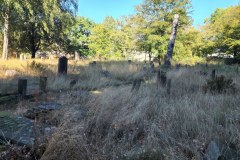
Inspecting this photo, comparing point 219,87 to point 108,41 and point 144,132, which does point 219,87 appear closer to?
point 144,132

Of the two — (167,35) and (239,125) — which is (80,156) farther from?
(167,35)

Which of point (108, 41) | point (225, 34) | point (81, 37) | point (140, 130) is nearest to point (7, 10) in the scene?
point (140, 130)

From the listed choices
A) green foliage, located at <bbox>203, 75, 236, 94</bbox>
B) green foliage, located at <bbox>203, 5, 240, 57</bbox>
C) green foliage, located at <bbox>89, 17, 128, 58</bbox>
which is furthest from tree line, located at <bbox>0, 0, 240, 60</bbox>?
green foliage, located at <bbox>203, 75, 236, 94</bbox>

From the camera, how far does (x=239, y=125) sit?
3.20 m

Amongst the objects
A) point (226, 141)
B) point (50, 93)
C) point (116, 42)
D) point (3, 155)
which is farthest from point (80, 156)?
point (116, 42)

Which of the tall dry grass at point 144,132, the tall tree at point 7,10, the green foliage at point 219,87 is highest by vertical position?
the tall tree at point 7,10

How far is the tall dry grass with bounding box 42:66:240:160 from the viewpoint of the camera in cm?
245

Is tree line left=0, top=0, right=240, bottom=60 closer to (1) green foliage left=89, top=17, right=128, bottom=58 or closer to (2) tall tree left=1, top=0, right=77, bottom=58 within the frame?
(2) tall tree left=1, top=0, right=77, bottom=58

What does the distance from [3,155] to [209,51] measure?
27.8 metres

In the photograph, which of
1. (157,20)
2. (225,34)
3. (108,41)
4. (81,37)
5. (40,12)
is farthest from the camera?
(81,37)

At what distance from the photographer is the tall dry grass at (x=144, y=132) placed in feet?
8.05

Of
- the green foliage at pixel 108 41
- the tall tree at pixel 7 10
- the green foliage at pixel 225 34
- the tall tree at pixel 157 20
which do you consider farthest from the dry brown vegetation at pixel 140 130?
the green foliage at pixel 108 41

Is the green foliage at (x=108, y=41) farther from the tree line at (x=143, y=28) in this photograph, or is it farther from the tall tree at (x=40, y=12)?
the tall tree at (x=40, y=12)

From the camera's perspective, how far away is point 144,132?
10.7ft
